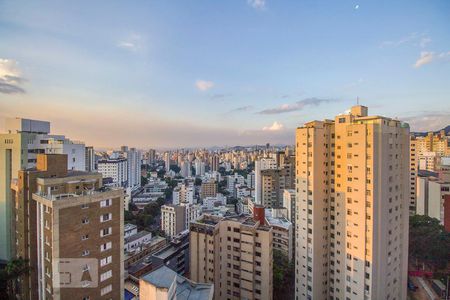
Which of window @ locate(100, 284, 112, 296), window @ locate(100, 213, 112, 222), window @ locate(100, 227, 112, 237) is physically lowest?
window @ locate(100, 284, 112, 296)

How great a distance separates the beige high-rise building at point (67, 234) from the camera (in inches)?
297

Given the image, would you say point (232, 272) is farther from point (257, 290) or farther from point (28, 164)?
point (28, 164)

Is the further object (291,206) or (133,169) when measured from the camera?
(133,169)

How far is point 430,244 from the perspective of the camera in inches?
753

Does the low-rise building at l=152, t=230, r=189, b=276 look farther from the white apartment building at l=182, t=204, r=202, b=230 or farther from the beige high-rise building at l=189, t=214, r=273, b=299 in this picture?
the white apartment building at l=182, t=204, r=202, b=230

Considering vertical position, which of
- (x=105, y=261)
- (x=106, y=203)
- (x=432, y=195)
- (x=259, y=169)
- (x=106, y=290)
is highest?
(x=106, y=203)

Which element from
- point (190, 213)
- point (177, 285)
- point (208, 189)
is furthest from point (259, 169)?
point (177, 285)

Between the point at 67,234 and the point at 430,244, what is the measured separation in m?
24.5

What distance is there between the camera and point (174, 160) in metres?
92.5

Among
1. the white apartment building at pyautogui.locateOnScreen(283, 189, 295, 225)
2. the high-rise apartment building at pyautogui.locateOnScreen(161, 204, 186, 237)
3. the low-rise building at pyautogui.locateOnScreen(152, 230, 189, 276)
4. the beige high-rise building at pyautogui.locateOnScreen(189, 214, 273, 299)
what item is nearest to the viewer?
the beige high-rise building at pyautogui.locateOnScreen(189, 214, 273, 299)

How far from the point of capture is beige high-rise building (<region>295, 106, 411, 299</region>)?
1162 centimetres

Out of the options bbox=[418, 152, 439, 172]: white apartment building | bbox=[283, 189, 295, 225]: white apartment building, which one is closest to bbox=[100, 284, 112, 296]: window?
bbox=[283, 189, 295, 225]: white apartment building

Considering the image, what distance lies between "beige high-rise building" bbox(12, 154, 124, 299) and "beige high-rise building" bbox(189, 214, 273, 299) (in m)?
5.70

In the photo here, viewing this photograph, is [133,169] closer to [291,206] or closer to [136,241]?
[136,241]
